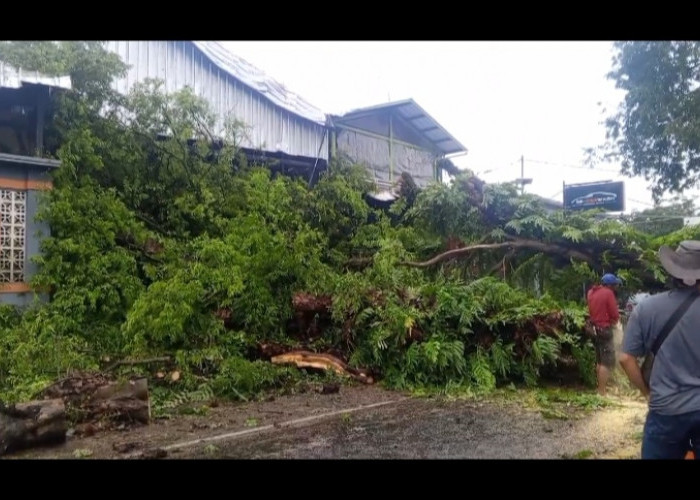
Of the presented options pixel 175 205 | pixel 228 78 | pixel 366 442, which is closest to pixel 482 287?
pixel 366 442

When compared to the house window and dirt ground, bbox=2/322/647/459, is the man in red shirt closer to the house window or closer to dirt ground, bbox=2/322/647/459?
dirt ground, bbox=2/322/647/459

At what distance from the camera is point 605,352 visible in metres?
6.01

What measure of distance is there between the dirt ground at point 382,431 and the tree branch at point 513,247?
2.58 m

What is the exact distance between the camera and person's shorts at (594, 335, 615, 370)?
236 inches

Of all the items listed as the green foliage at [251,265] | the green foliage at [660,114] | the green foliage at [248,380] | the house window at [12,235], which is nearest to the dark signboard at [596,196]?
the green foliage at [660,114]

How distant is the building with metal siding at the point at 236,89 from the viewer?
9.48 m

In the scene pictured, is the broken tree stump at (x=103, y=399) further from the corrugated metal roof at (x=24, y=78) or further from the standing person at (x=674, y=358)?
the corrugated metal roof at (x=24, y=78)

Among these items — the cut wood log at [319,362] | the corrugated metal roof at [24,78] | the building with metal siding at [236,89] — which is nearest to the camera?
the cut wood log at [319,362]

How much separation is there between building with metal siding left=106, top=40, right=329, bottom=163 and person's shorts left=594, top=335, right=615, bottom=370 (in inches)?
254

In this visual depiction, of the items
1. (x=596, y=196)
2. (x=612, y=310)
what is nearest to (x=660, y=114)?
(x=596, y=196)

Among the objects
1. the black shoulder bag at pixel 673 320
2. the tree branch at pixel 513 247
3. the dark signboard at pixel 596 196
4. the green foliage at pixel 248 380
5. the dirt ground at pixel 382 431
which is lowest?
the dirt ground at pixel 382 431

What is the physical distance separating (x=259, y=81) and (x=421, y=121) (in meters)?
4.21

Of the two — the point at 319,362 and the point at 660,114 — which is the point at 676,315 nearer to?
the point at 319,362

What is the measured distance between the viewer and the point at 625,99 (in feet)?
32.1
